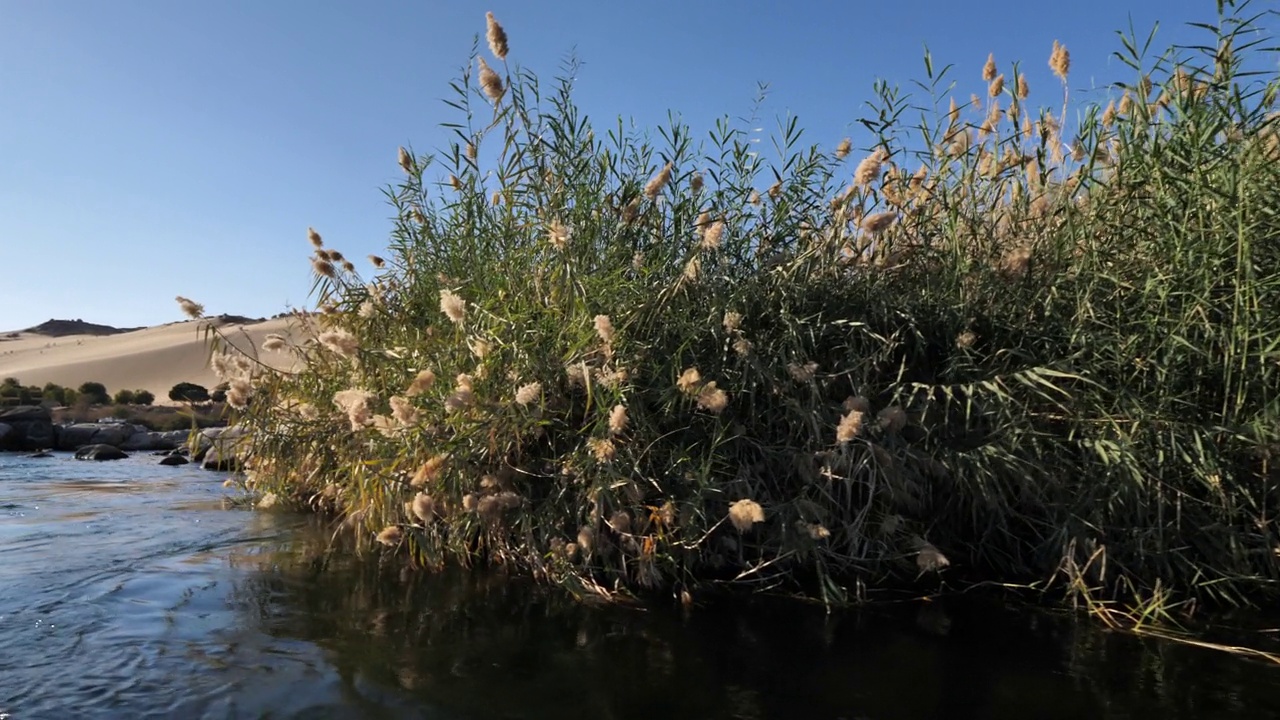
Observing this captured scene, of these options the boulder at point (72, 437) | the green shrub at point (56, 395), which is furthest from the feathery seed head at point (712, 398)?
the green shrub at point (56, 395)

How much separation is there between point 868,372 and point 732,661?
1.67 meters

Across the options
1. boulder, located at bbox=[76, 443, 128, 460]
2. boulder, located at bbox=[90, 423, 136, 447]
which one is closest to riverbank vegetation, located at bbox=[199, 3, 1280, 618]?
boulder, located at bbox=[76, 443, 128, 460]

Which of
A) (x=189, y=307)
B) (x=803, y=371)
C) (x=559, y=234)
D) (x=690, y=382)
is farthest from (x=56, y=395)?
(x=803, y=371)

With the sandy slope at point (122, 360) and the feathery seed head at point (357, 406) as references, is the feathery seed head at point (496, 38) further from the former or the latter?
the sandy slope at point (122, 360)

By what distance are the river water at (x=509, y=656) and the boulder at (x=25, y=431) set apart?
10.9 m

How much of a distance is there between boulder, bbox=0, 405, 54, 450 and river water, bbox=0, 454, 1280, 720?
1092 centimetres

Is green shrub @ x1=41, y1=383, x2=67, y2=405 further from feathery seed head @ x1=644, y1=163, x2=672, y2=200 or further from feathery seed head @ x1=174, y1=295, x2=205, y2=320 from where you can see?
feathery seed head @ x1=644, y1=163, x2=672, y2=200

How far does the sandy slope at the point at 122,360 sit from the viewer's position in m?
33.6

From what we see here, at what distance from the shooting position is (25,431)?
14.0m

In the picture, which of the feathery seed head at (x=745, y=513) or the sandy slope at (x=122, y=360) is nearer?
the feathery seed head at (x=745, y=513)

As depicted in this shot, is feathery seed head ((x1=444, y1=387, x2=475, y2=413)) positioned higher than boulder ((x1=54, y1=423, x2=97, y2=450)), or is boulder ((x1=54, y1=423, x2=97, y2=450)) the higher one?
feathery seed head ((x1=444, y1=387, x2=475, y2=413))

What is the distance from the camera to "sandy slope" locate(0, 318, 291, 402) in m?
33.6

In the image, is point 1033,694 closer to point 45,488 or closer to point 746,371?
point 746,371

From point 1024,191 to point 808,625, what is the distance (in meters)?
2.76
